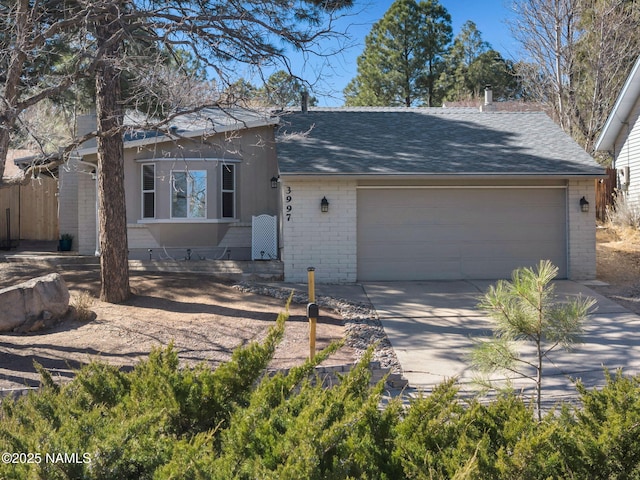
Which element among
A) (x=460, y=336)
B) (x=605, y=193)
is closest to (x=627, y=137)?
(x=605, y=193)

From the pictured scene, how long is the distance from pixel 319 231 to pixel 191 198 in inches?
158

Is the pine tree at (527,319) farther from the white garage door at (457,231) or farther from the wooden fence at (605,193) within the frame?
the wooden fence at (605,193)

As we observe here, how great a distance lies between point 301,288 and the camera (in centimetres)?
1314

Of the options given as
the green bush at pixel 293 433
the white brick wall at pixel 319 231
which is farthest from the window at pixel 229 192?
the green bush at pixel 293 433

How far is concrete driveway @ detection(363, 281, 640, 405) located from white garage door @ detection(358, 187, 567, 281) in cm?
86

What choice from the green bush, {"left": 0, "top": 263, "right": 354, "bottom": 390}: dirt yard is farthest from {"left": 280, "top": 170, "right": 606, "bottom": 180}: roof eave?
the green bush

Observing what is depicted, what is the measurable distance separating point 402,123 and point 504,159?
147 inches

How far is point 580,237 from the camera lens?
1449 cm

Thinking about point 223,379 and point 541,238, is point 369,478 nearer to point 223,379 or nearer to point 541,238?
point 223,379

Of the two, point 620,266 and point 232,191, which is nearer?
point 620,266

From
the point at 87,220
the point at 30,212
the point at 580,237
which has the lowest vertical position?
the point at 580,237

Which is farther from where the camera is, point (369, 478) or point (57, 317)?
point (57, 317)

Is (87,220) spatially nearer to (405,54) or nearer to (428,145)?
(428,145)

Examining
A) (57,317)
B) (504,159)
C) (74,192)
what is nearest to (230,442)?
(57,317)
